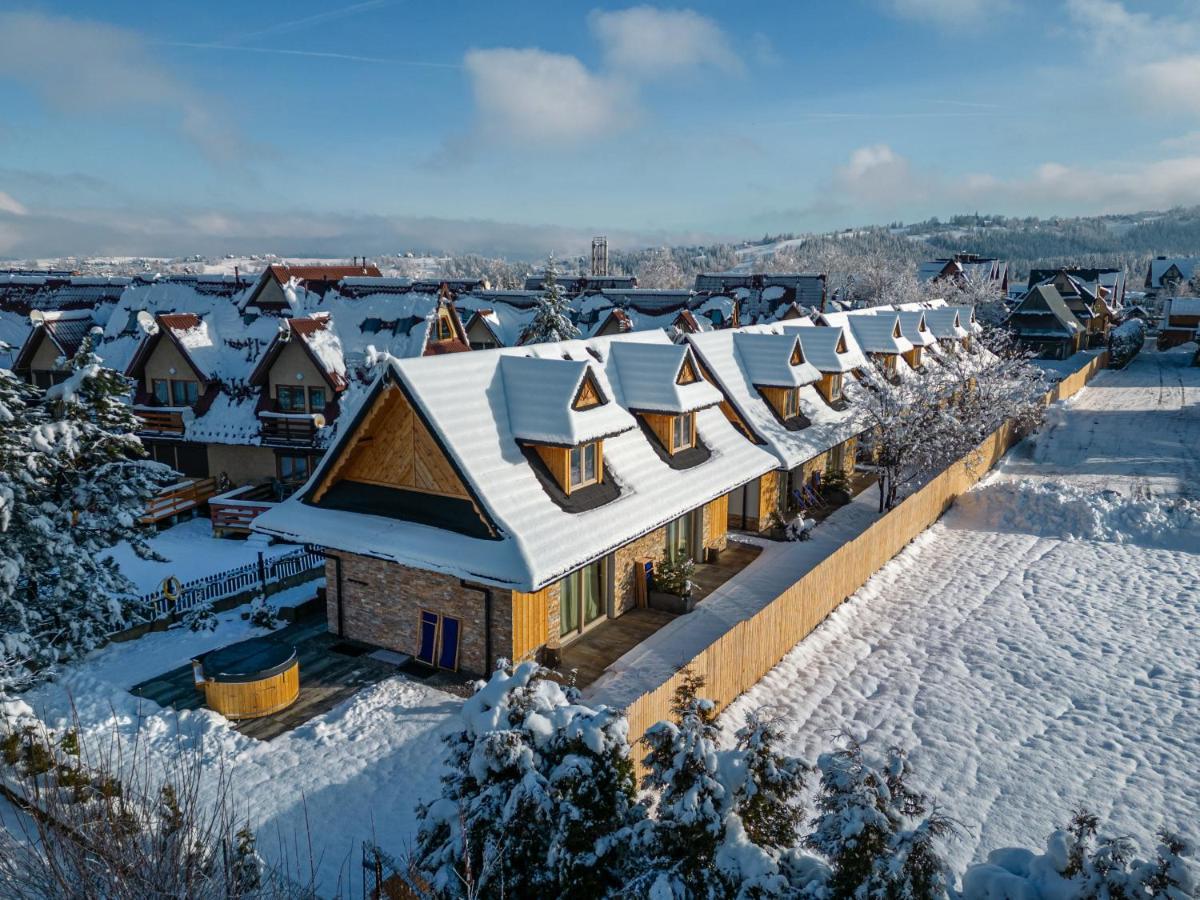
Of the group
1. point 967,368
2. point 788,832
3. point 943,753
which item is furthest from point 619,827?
point 967,368

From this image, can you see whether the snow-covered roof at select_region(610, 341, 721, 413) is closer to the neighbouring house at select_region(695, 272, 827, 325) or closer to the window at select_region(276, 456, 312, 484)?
the window at select_region(276, 456, 312, 484)

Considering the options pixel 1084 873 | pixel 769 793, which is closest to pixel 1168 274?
pixel 1084 873

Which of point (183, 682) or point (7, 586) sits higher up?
point (7, 586)

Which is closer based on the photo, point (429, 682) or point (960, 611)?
point (429, 682)

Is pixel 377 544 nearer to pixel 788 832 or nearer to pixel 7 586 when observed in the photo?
pixel 7 586

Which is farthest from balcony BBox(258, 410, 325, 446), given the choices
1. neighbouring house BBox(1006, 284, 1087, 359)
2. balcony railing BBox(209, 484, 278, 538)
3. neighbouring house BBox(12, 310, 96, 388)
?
neighbouring house BBox(1006, 284, 1087, 359)

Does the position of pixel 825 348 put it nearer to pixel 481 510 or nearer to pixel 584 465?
pixel 584 465
